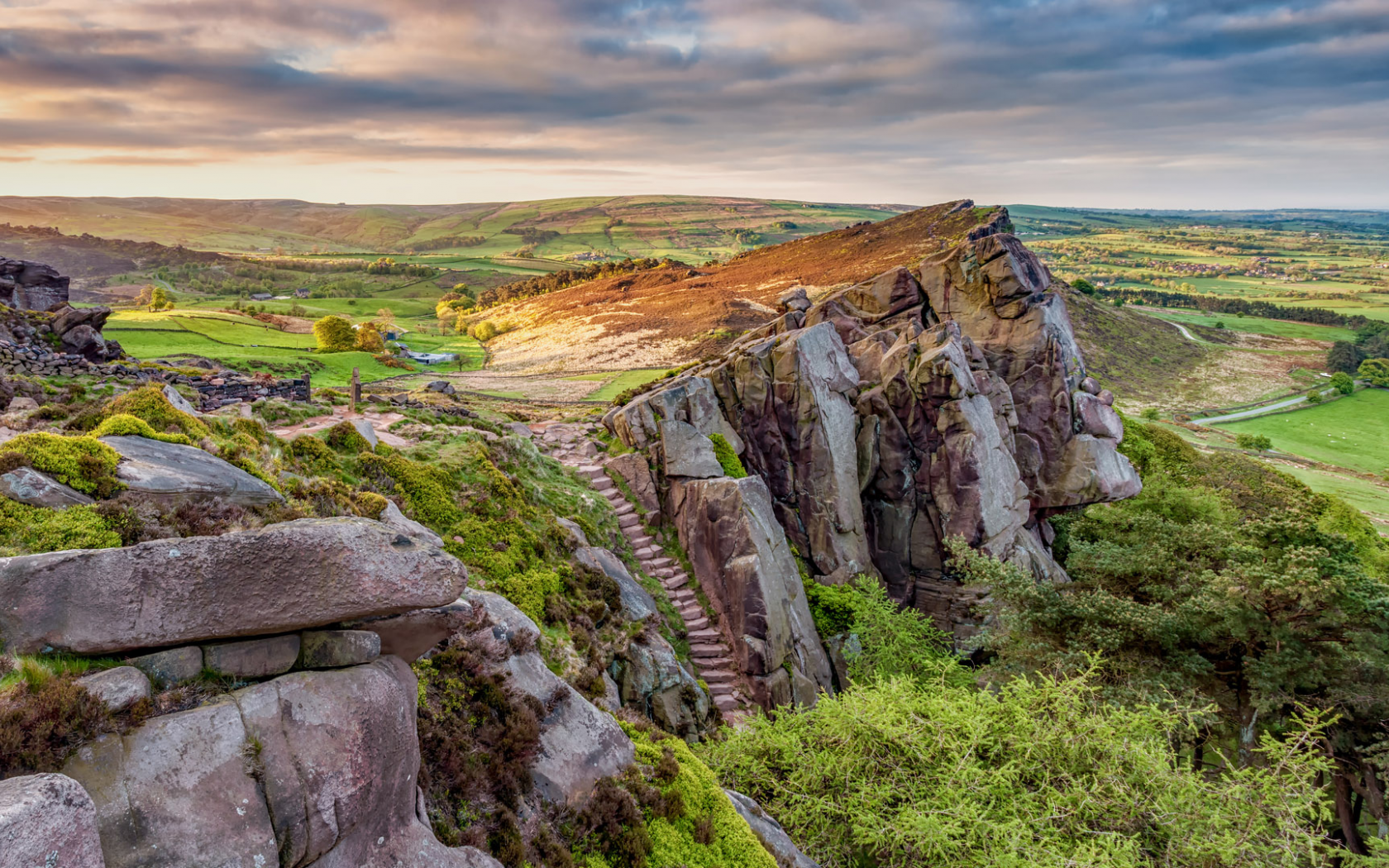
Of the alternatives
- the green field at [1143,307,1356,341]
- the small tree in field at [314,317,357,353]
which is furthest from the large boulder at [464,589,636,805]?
the green field at [1143,307,1356,341]

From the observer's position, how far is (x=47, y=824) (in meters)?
5.16

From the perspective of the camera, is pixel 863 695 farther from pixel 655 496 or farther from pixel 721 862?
pixel 655 496

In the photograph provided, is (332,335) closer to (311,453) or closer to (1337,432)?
(311,453)

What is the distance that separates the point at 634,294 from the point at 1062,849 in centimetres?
9778

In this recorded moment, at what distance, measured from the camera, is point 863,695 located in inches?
625

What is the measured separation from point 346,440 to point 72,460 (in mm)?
9511

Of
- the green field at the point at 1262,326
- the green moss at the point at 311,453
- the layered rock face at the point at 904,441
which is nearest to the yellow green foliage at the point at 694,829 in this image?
the green moss at the point at 311,453

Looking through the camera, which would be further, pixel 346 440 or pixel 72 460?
pixel 346 440

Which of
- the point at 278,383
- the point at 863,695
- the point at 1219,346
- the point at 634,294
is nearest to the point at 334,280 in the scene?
the point at 634,294

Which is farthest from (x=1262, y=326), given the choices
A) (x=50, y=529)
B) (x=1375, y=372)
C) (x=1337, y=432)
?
(x=50, y=529)

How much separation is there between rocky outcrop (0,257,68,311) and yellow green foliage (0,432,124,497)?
34.0 meters

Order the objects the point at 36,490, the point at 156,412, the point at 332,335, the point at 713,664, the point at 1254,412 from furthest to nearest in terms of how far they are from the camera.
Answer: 1. the point at 1254,412
2. the point at 332,335
3. the point at 713,664
4. the point at 156,412
5. the point at 36,490

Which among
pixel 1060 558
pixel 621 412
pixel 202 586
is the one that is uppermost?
pixel 202 586

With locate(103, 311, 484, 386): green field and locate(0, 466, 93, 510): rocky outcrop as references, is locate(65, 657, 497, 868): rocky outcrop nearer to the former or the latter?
locate(0, 466, 93, 510): rocky outcrop
